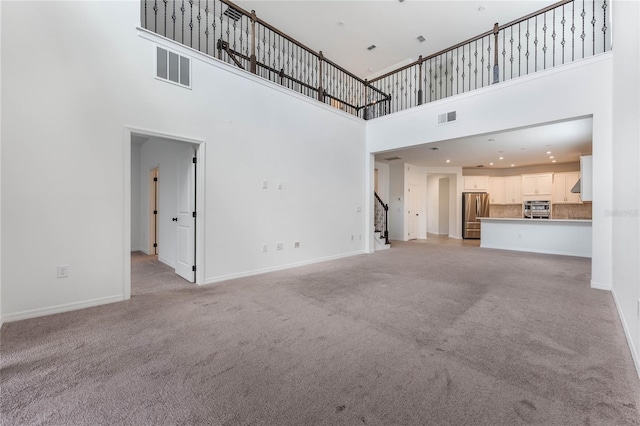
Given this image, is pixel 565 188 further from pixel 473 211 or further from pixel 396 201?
pixel 396 201

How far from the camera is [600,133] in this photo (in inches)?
150

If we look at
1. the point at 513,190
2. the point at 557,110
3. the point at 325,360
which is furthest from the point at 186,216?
the point at 513,190

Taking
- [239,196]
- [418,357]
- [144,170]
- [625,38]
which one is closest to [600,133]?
[625,38]

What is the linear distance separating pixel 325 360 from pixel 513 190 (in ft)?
36.2

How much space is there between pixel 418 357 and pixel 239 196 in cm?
337

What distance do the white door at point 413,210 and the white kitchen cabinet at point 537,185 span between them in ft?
12.0

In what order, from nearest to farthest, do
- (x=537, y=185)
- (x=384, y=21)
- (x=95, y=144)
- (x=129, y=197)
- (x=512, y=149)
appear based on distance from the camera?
1. (x=95, y=144)
2. (x=129, y=197)
3. (x=384, y=21)
4. (x=512, y=149)
5. (x=537, y=185)

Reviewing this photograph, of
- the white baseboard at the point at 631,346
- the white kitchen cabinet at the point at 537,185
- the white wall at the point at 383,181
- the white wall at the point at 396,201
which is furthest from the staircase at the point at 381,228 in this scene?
the white kitchen cabinet at the point at 537,185

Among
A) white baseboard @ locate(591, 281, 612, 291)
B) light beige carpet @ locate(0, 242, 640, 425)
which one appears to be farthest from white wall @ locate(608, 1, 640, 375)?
white baseboard @ locate(591, 281, 612, 291)

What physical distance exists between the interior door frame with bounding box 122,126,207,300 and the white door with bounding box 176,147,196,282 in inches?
4.8

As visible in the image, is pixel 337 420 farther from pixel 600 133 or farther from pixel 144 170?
pixel 144 170

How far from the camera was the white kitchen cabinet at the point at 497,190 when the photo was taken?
33.8 feet

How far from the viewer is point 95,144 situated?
307cm

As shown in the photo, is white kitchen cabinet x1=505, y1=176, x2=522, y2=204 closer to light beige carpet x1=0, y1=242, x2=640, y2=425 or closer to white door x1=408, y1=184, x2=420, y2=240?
white door x1=408, y1=184, x2=420, y2=240
